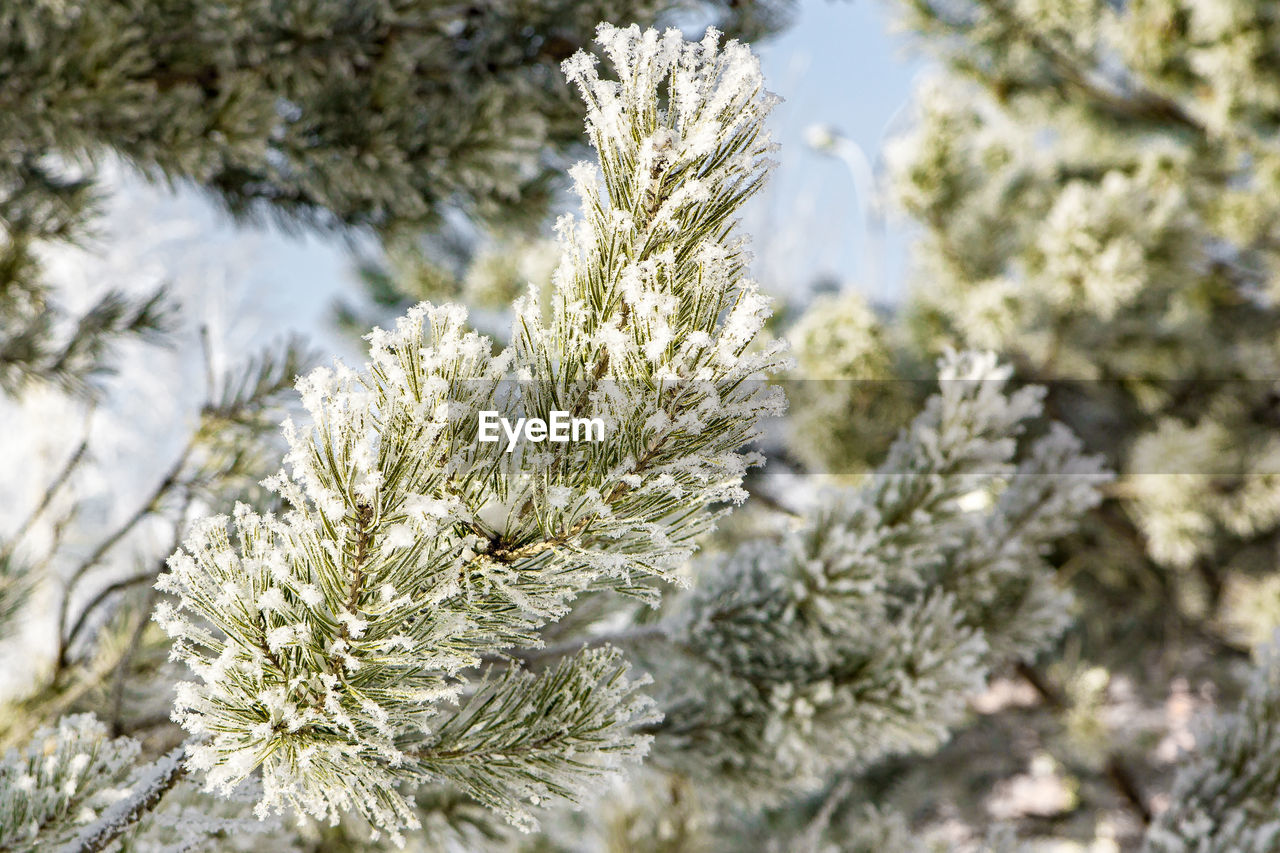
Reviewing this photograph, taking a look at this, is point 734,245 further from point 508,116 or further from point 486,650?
point 508,116

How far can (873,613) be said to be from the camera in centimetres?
91

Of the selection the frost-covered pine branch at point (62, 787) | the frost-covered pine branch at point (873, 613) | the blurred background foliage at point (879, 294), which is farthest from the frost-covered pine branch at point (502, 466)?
the frost-covered pine branch at point (873, 613)

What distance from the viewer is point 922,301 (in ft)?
8.42

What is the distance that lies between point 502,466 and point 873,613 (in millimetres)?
575

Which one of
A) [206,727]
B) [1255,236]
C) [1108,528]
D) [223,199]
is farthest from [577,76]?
[1255,236]

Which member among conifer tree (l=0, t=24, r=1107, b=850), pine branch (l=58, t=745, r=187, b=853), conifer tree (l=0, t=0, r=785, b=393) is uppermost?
conifer tree (l=0, t=0, r=785, b=393)

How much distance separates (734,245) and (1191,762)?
3.35 ft

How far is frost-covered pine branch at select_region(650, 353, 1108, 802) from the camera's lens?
0.87 m

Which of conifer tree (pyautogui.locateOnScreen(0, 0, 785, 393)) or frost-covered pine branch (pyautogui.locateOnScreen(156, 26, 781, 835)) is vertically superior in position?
conifer tree (pyautogui.locateOnScreen(0, 0, 785, 393))

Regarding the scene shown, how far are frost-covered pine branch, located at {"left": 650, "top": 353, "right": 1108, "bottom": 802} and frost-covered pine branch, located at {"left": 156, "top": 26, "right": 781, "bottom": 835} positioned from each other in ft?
1.32

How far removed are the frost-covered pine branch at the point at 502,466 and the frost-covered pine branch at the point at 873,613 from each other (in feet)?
1.32

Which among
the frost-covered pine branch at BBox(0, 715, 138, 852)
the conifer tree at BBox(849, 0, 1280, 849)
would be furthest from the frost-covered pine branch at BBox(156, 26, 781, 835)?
the conifer tree at BBox(849, 0, 1280, 849)

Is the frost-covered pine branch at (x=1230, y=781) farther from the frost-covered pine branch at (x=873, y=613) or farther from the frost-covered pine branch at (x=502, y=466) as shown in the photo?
the frost-covered pine branch at (x=502, y=466)

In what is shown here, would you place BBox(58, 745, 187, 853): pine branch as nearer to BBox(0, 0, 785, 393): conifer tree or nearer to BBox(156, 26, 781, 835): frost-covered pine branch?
BBox(156, 26, 781, 835): frost-covered pine branch
